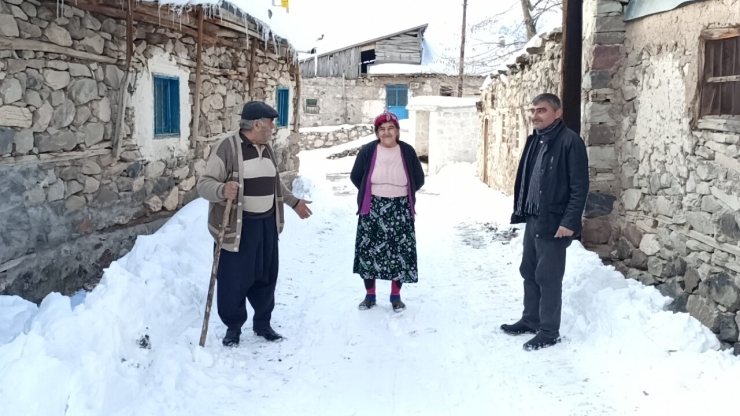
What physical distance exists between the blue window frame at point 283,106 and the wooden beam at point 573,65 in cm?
548

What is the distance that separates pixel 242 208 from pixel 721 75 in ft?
11.8

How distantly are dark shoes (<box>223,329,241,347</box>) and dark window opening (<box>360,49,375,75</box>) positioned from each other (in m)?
27.6

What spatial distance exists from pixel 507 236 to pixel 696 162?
3.93 metres

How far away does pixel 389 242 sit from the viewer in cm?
534

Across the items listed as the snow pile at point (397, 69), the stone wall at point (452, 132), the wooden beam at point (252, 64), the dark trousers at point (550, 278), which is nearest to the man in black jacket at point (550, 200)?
the dark trousers at point (550, 278)

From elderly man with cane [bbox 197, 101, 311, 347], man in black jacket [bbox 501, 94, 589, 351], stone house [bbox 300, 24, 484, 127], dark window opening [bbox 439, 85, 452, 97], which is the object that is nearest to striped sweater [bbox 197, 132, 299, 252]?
elderly man with cane [bbox 197, 101, 311, 347]

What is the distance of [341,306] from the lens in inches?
216

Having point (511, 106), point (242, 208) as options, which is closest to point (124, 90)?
point (242, 208)

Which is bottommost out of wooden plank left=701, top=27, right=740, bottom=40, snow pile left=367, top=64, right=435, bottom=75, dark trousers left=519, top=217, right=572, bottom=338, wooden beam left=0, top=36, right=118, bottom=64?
dark trousers left=519, top=217, right=572, bottom=338

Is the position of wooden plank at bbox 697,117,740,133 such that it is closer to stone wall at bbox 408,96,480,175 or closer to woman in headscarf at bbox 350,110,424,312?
woman in headscarf at bbox 350,110,424,312

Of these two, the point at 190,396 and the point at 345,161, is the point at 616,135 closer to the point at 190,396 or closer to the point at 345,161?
the point at 190,396

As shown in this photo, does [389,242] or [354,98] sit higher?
[354,98]

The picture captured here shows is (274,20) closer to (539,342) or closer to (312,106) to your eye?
(539,342)

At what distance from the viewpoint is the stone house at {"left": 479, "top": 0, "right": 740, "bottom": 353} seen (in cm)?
431
